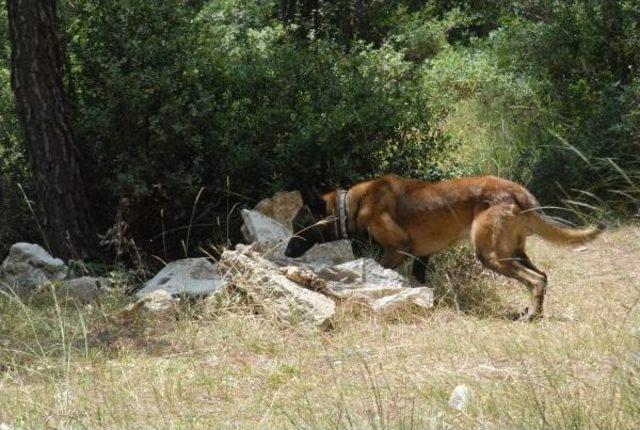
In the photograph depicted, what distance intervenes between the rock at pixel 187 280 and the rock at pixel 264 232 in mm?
450

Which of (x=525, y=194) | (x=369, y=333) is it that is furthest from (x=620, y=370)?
(x=525, y=194)

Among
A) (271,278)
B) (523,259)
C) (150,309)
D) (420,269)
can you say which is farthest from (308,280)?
(523,259)

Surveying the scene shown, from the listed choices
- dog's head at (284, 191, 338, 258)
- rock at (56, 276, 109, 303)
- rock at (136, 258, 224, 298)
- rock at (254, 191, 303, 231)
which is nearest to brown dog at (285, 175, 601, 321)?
dog's head at (284, 191, 338, 258)

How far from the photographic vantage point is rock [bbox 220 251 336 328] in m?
7.45

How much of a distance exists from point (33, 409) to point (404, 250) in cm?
408

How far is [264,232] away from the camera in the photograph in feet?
29.0

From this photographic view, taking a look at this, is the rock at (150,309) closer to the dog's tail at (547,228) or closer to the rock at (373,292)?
the rock at (373,292)

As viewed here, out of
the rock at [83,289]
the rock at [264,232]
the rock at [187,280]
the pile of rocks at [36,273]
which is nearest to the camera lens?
the rock at [187,280]

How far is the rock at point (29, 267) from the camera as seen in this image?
8.86m

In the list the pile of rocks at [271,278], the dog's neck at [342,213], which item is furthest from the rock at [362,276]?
the dog's neck at [342,213]

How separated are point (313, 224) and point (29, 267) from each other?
2626mm

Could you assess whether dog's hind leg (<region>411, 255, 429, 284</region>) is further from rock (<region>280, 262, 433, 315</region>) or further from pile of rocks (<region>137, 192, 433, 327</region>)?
rock (<region>280, 262, 433, 315</region>)

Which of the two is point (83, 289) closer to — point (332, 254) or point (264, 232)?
point (264, 232)

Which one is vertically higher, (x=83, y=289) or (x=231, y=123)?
(x=231, y=123)
